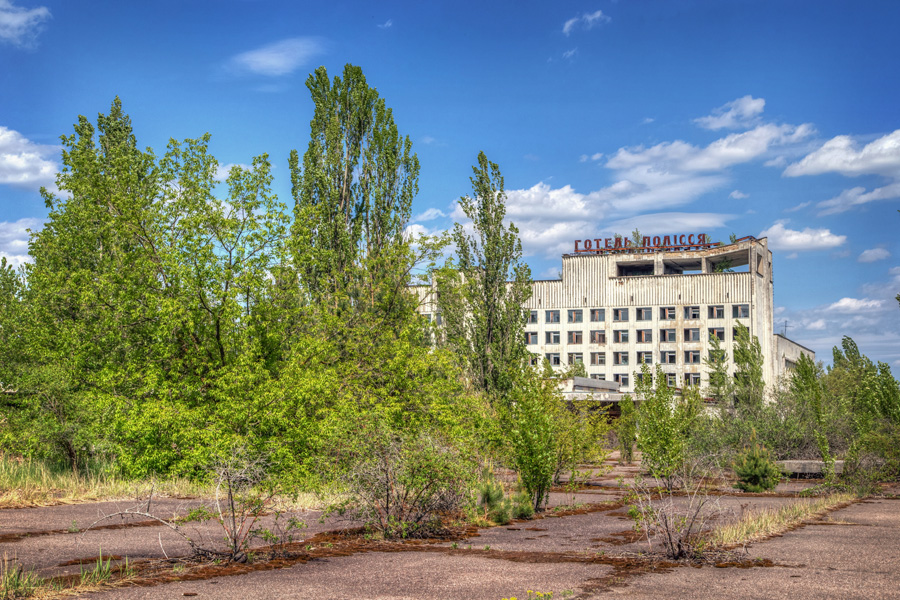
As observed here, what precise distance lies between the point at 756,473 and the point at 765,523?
1075 cm

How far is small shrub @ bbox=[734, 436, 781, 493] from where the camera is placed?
2372cm

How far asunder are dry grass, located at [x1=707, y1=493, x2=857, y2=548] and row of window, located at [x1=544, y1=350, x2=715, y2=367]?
58.2 metres

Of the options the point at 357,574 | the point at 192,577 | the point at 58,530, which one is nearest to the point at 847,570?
the point at 357,574

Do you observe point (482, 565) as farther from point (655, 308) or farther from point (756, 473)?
point (655, 308)

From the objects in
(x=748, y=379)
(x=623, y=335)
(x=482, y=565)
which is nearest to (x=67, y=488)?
(x=482, y=565)

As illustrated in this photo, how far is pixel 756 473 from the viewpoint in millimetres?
23828

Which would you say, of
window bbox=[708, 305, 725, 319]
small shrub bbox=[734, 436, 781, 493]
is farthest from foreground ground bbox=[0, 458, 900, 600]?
window bbox=[708, 305, 725, 319]

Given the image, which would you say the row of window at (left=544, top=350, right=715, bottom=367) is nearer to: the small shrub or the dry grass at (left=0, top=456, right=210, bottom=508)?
the small shrub

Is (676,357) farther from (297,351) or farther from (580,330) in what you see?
(297,351)

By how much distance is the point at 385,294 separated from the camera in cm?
2314

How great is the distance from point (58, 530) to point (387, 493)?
205 inches

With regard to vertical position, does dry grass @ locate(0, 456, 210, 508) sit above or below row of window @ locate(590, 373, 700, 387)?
below

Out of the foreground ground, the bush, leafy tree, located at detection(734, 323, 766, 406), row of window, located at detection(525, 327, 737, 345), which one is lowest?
the foreground ground

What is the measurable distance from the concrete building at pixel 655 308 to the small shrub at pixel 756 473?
5166 cm
